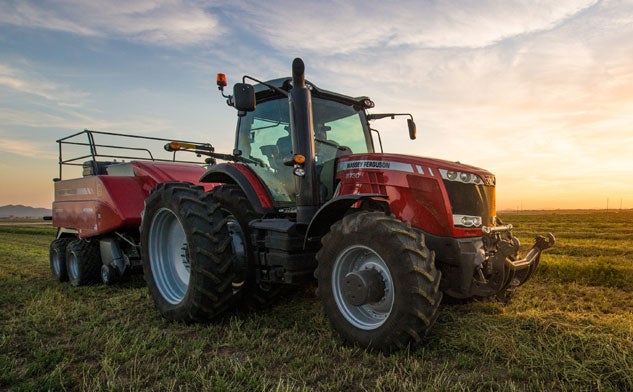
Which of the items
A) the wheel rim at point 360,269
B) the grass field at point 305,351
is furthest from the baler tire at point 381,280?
the grass field at point 305,351

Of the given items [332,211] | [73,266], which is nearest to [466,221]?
[332,211]

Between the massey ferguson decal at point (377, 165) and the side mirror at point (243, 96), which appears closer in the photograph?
the massey ferguson decal at point (377, 165)

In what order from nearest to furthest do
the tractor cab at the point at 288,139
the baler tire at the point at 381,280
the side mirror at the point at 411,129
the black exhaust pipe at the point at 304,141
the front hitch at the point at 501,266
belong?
the baler tire at the point at 381,280 → the front hitch at the point at 501,266 → the black exhaust pipe at the point at 304,141 → the tractor cab at the point at 288,139 → the side mirror at the point at 411,129

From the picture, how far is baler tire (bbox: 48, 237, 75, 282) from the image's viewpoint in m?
7.77

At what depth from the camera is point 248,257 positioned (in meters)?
4.79

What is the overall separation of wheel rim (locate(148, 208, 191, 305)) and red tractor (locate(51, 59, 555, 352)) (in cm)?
1

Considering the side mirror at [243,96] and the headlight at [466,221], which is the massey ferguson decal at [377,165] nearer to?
the headlight at [466,221]

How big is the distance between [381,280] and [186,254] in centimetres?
243

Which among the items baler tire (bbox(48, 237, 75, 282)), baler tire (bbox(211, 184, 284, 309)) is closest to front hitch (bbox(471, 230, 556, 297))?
baler tire (bbox(211, 184, 284, 309))

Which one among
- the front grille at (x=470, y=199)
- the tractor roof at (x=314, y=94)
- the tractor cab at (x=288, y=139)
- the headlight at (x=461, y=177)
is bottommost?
the front grille at (x=470, y=199)

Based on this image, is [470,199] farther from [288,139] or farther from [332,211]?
[288,139]

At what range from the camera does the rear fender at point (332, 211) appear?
→ 12.6ft

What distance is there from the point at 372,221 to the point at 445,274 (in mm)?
849

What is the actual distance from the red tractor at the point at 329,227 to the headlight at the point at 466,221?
14mm
